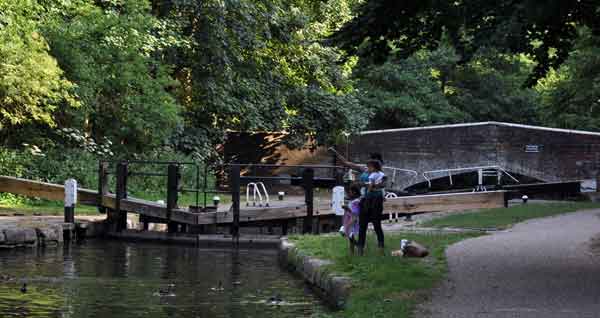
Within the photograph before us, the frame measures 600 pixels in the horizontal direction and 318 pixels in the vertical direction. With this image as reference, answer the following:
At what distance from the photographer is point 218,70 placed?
36.2m

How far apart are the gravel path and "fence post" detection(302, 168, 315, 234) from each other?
5.35 m

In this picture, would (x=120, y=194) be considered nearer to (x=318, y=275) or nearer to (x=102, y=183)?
(x=102, y=183)

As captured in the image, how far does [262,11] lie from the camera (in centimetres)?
3753

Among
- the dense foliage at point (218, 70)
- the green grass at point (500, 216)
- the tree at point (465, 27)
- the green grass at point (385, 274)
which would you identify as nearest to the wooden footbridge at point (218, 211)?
the green grass at point (500, 216)

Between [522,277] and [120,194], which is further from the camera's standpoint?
[120,194]

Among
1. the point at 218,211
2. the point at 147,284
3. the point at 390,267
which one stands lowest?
the point at 147,284

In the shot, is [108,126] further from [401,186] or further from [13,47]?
[401,186]

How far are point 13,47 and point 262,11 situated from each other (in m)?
13.8

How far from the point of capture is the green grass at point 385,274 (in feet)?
36.4

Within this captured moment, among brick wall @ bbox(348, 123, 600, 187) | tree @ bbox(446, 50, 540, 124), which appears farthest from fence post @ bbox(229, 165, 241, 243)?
tree @ bbox(446, 50, 540, 124)

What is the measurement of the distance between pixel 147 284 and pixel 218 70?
20.2 metres

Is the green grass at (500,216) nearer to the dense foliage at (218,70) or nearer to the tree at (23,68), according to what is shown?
the dense foliage at (218,70)

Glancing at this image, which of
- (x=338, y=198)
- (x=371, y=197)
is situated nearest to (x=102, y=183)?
(x=338, y=198)

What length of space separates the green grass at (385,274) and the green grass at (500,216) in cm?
434
